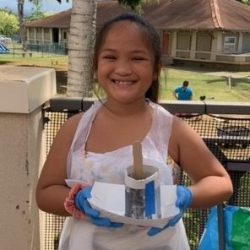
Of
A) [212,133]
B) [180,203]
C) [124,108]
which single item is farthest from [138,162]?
[212,133]

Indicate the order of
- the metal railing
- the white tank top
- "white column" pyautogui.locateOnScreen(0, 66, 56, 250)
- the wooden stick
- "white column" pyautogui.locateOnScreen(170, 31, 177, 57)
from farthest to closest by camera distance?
"white column" pyautogui.locateOnScreen(170, 31, 177, 57) < the metal railing < "white column" pyautogui.locateOnScreen(0, 66, 56, 250) < the white tank top < the wooden stick

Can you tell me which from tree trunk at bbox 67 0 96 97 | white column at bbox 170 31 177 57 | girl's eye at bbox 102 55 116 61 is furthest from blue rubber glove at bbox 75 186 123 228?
white column at bbox 170 31 177 57

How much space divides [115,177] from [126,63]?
1.26ft

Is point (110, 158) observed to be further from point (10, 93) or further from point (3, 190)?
point (3, 190)

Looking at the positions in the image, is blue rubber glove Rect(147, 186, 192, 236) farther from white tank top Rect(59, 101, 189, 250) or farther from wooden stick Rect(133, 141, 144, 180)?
wooden stick Rect(133, 141, 144, 180)

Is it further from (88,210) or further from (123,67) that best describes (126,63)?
(88,210)

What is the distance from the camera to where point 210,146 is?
2.19 m

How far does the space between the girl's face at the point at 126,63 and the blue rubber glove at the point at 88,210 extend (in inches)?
13.9

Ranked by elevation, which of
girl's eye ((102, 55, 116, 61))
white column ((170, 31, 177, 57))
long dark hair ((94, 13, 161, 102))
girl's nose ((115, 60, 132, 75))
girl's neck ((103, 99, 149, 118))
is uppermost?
long dark hair ((94, 13, 161, 102))

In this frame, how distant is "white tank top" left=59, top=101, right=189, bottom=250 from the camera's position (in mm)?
1562

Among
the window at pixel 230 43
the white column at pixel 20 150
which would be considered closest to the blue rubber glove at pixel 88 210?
the white column at pixel 20 150

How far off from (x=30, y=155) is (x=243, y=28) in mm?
32231

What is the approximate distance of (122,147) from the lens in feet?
5.27

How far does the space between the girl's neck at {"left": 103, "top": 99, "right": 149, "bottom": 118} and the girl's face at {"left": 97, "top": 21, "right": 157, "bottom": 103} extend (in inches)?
1.6
